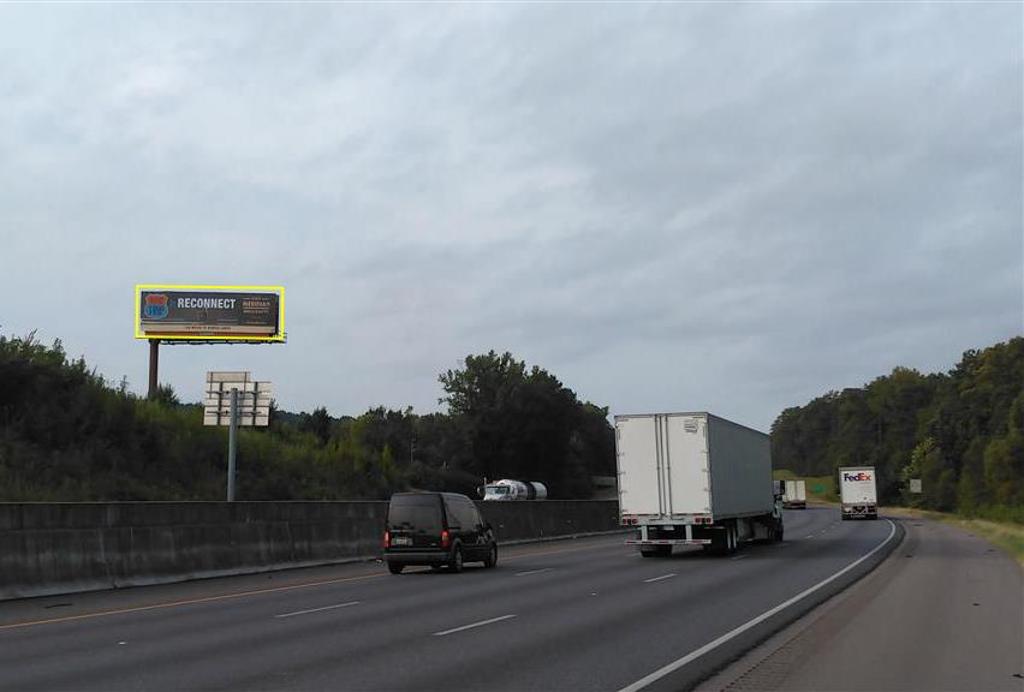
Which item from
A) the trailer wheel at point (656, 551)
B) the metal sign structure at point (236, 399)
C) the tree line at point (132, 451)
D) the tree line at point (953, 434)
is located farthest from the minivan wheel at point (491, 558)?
the tree line at point (953, 434)

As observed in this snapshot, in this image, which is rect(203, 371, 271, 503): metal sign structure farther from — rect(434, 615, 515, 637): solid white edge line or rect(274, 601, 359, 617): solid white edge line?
rect(434, 615, 515, 637): solid white edge line

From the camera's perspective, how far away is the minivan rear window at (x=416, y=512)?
24.5m

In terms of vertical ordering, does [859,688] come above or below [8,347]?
below

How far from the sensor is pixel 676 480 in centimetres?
2930

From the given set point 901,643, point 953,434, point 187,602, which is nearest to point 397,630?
point 187,602

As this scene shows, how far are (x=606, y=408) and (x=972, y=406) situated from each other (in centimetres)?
9350

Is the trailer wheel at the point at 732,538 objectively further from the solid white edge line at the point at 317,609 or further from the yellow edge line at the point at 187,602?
the solid white edge line at the point at 317,609

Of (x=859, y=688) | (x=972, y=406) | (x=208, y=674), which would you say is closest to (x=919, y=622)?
(x=859, y=688)

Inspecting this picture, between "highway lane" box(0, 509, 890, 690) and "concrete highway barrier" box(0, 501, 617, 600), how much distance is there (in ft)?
2.81

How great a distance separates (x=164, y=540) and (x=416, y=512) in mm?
5719

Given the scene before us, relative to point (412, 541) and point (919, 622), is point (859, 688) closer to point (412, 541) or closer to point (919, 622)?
point (919, 622)

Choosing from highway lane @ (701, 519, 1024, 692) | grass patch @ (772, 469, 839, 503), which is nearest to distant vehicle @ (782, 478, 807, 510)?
grass patch @ (772, 469, 839, 503)

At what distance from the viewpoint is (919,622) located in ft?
46.6

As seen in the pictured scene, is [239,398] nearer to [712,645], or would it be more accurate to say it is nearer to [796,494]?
[712,645]
